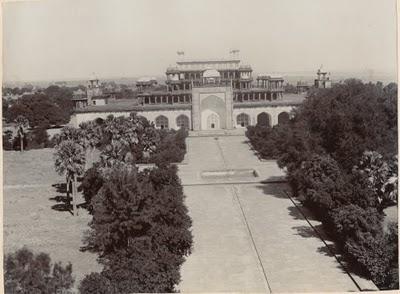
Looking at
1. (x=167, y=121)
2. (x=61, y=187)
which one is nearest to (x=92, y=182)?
(x=61, y=187)

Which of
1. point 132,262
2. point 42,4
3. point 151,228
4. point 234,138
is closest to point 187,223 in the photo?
point 151,228

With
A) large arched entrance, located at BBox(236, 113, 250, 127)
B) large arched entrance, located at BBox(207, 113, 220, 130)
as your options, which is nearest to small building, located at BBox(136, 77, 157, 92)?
large arched entrance, located at BBox(207, 113, 220, 130)

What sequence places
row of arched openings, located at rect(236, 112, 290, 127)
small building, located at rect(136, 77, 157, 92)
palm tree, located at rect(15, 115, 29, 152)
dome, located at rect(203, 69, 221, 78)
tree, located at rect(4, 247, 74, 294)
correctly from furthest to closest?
small building, located at rect(136, 77, 157, 92) < dome, located at rect(203, 69, 221, 78) < row of arched openings, located at rect(236, 112, 290, 127) < palm tree, located at rect(15, 115, 29, 152) < tree, located at rect(4, 247, 74, 294)

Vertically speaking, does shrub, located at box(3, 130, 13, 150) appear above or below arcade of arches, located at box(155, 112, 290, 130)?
below

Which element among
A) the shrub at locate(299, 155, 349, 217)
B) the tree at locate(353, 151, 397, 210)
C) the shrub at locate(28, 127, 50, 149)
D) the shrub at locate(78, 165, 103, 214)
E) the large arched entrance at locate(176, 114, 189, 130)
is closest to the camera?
the tree at locate(353, 151, 397, 210)

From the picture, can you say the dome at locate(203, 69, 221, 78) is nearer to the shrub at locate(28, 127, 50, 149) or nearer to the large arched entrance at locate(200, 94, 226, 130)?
the large arched entrance at locate(200, 94, 226, 130)

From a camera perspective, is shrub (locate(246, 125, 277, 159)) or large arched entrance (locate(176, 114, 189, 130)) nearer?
shrub (locate(246, 125, 277, 159))

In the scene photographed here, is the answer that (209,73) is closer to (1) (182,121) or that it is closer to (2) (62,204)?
(1) (182,121)
